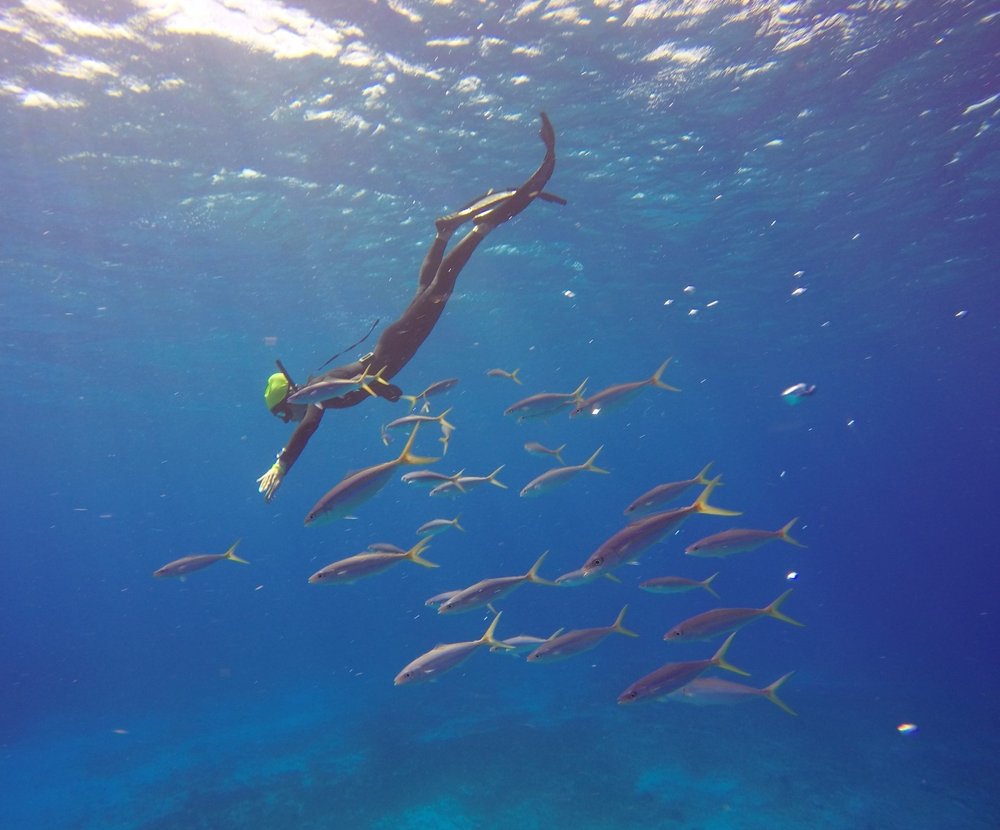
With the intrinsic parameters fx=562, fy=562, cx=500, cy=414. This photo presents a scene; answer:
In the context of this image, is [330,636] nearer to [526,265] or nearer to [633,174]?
[526,265]

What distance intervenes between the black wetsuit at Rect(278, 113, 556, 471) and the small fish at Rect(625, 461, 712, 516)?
3155 mm

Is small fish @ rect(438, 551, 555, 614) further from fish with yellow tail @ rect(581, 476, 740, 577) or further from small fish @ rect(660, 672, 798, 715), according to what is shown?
small fish @ rect(660, 672, 798, 715)

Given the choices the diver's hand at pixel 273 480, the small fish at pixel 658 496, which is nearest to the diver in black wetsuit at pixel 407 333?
the diver's hand at pixel 273 480

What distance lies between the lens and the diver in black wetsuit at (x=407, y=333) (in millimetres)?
6074

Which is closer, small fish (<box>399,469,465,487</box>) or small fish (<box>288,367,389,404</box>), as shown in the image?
small fish (<box>288,367,389,404</box>)

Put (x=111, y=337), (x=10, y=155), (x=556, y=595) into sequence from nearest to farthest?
(x=10, y=155), (x=111, y=337), (x=556, y=595)

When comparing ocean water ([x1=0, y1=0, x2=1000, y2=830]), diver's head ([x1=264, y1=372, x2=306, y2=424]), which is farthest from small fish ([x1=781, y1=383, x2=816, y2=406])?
diver's head ([x1=264, y1=372, x2=306, y2=424])

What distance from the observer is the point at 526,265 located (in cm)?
2412

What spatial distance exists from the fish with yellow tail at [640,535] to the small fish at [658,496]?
37.1 inches

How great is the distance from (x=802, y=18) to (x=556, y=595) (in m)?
42.9

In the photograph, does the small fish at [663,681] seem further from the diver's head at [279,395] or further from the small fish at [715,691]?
the diver's head at [279,395]

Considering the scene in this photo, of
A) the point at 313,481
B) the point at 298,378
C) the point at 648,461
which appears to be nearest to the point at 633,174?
the point at 298,378

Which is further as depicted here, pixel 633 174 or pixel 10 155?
pixel 633 174

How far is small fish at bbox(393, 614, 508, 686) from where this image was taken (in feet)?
20.0
